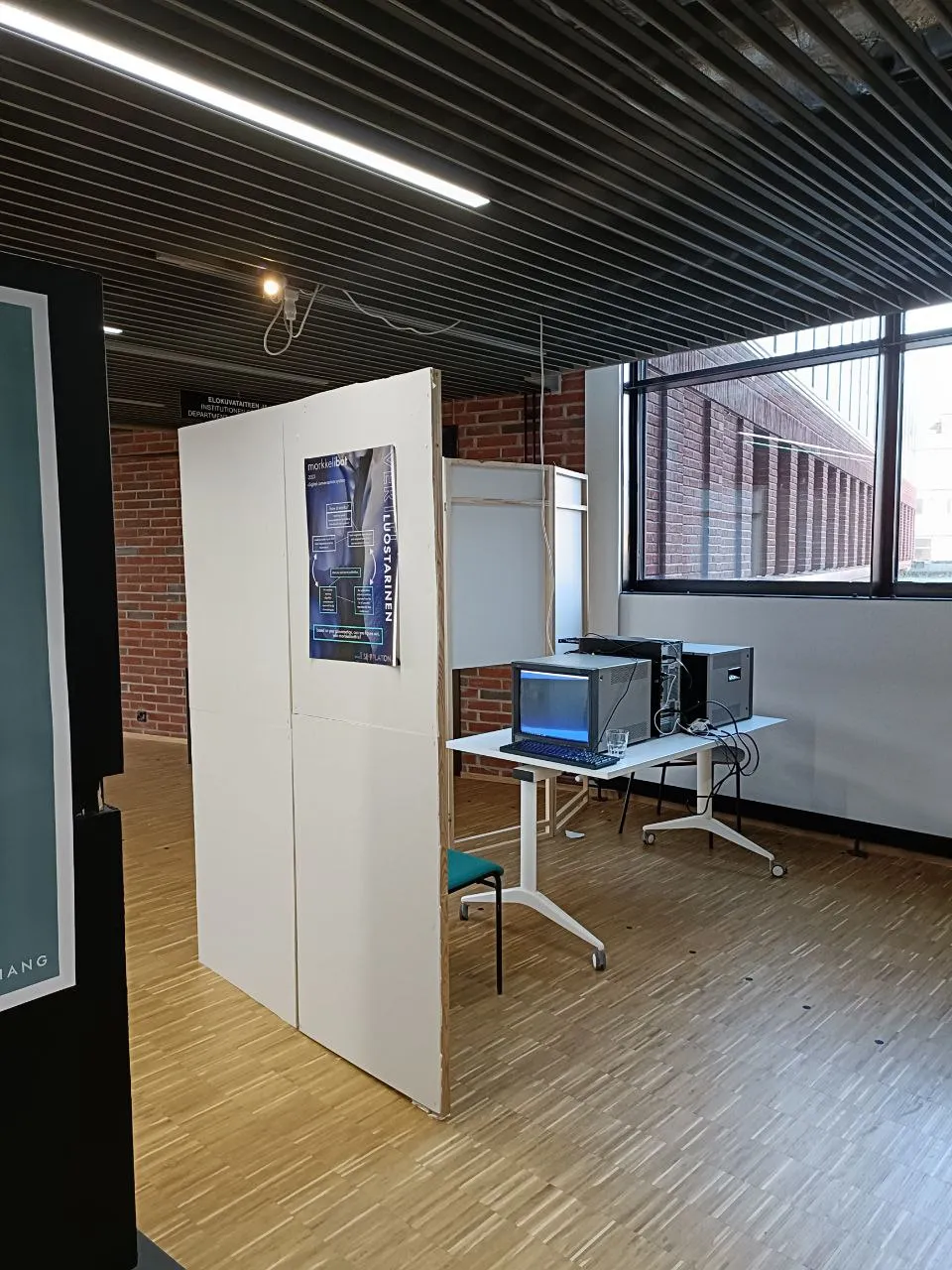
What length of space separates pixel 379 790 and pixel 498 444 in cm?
402

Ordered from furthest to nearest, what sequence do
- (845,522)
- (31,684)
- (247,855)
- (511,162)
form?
(845,522), (247,855), (511,162), (31,684)

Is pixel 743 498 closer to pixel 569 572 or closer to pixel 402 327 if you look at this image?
pixel 569 572

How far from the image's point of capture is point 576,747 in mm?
3369

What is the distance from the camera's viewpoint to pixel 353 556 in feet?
8.35

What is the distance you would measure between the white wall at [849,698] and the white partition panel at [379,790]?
2.93 metres

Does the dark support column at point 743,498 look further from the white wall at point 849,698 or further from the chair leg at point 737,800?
the chair leg at point 737,800

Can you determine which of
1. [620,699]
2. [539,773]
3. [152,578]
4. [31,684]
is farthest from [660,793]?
[152,578]

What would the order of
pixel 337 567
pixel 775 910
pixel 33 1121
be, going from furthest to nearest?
pixel 775 910, pixel 337 567, pixel 33 1121

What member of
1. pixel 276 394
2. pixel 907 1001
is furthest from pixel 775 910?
pixel 276 394

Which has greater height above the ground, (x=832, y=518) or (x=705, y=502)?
(x=705, y=502)

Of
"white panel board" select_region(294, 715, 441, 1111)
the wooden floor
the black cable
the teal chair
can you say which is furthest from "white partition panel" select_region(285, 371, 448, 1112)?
the black cable

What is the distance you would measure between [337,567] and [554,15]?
1.46m

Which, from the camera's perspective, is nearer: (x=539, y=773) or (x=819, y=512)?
(x=539, y=773)

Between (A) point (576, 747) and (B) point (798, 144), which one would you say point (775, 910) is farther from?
(B) point (798, 144)
